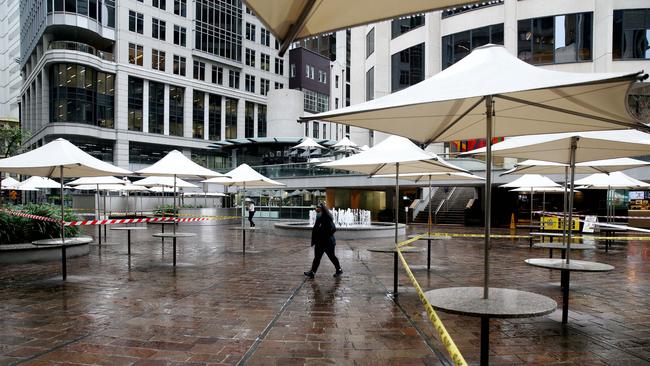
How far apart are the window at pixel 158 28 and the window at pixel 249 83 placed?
43.0 feet

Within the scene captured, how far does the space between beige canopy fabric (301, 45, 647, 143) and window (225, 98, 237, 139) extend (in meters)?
60.0

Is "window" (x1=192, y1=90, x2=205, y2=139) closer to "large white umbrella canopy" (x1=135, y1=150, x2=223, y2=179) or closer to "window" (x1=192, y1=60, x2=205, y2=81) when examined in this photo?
"window" (x1=192, y1=60, x2=205, y2=81)

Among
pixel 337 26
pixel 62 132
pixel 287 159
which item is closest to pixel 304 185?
pixel 287 159

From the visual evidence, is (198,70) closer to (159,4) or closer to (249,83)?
(159,4)

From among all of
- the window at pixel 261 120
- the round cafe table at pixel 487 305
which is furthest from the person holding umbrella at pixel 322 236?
the window at pixel 261 120

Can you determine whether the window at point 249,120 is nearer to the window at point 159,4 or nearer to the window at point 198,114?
the window at point 198,114

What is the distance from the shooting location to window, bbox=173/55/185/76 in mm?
56469

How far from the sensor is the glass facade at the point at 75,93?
4753 cm

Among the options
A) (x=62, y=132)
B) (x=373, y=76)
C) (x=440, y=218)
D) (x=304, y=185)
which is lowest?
(x=440, y=218)

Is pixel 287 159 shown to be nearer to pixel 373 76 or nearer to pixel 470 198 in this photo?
pixel 373 76

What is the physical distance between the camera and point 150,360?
507 cm

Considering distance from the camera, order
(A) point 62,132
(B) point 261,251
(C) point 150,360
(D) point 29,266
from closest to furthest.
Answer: (C) point 150,360 < (D) point 29,266 < (B) point 261,251 < (A) point 62,132

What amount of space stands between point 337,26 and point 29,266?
37.0 feet

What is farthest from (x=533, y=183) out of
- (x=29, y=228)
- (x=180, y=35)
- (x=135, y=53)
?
(x=180, y=35)
